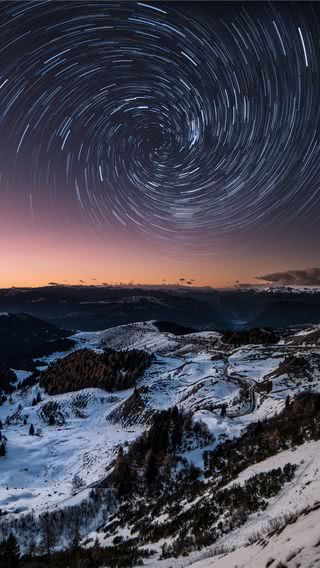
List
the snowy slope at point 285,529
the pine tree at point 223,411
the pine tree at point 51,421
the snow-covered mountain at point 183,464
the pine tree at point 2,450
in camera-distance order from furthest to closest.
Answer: the pine tree at point 51,421, the pine tree at point 2,450, the pine tree at point 223,411, the snow-covered mountain at point 183,464, the snowy slope at point 285,529

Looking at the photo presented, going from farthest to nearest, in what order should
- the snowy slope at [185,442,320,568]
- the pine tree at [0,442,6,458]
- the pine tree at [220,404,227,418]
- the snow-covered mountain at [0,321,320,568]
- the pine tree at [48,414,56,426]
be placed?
the pine tree at [48,414,56,426], the pine tree at [0,442,6,458], the pine tree at [220,404,227,418], the snow-covered mountain at [0,321,320,568], the snowy slope at [185,442,320,568]

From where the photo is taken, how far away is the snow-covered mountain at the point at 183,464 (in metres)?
26.6

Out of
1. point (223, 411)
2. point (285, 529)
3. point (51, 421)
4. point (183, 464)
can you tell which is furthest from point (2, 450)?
point (285, 529)

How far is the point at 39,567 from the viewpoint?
37.6m

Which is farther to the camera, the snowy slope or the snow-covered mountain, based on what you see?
the snow-covered mountain

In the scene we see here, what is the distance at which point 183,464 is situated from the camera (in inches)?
2400

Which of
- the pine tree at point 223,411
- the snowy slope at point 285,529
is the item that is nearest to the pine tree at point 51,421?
the pine tree at point 223,411

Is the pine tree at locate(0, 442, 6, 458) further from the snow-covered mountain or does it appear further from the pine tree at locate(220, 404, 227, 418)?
the pine tree at locate(220, 404, 227, 418)

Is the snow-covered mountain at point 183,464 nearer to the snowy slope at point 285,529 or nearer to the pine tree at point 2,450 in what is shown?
the snowy slope at point 285,529

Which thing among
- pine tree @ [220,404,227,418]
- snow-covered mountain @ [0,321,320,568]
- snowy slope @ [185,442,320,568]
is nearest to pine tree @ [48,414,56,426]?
snow-covered mountain @ [0,321,320,568]

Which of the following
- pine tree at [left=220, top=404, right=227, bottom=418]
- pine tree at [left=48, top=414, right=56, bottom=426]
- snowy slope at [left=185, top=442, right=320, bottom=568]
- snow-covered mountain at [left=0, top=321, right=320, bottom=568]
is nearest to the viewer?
snowy slope at [left=185, top=442, right=320, bottom=568]

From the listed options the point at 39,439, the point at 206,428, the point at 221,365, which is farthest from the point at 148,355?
the point at 206,428

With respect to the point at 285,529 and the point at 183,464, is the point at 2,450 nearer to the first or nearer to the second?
the point at 183,464

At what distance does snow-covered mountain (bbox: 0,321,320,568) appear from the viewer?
87.1 ft
